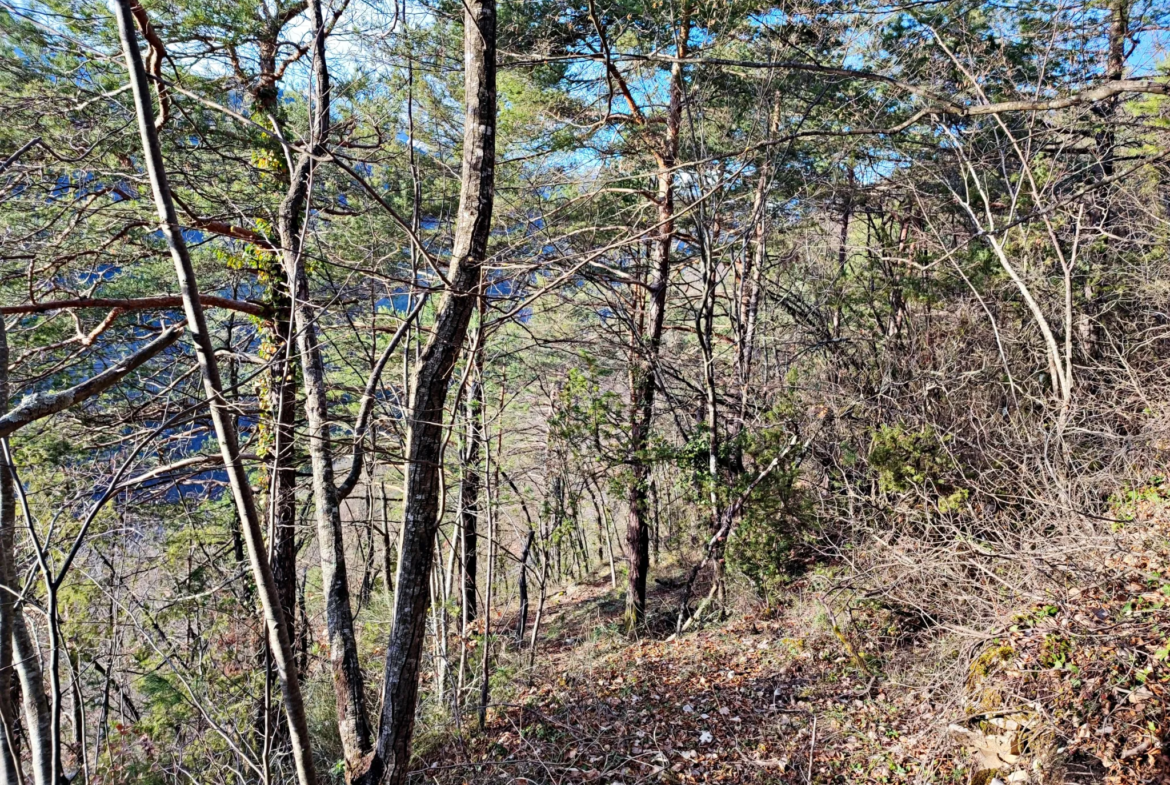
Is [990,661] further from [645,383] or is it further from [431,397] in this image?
[645,383]

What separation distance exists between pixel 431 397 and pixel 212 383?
4.37 feet

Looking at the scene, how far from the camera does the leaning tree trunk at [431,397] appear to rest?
2.94 meters

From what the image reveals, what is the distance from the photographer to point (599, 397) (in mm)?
8047

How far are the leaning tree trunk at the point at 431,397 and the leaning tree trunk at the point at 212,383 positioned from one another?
37.4 inches

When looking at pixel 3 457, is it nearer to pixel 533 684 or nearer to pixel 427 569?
pixel 427 569

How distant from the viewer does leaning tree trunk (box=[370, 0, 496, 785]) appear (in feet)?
9.63

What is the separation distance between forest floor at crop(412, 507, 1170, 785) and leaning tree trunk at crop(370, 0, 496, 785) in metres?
0.55

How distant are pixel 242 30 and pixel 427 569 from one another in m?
4.53

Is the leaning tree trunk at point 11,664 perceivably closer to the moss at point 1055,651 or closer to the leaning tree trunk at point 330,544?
the leaning tree trunk at point 330,544

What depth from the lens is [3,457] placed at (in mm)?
2215

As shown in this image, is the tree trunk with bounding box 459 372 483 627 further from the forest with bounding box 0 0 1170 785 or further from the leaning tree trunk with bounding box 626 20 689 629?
the leaning tree trunk with bounding box 626 20 689 629

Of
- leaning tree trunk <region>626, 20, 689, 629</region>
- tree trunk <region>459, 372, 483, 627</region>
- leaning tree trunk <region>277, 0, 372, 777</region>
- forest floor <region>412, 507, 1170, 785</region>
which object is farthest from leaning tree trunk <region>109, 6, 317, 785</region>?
leaning tree trunk <region>626, 20, 689, 629</region>

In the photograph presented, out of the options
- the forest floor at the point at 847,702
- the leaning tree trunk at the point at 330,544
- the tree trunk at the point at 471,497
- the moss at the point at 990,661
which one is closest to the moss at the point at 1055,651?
the forest floor at the point at 847,702

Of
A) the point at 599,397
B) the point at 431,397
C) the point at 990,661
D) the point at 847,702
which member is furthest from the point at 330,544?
the point at 990,661
